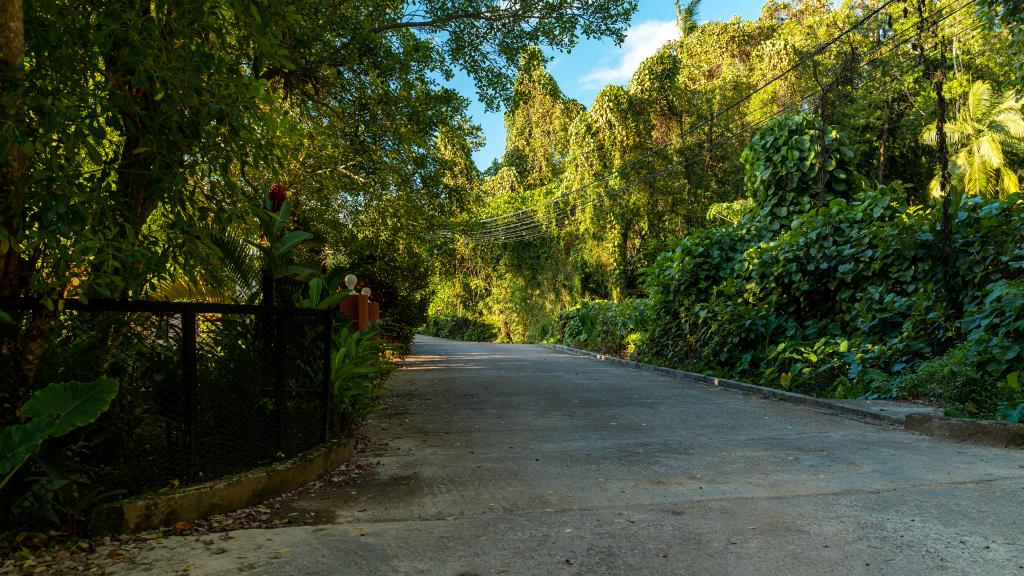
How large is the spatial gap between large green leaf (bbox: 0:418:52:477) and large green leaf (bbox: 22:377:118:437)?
0.19 feet

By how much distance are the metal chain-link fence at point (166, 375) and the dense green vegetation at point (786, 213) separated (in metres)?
6.65

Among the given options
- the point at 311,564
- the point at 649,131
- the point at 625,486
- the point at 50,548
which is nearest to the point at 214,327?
the point at 50,548

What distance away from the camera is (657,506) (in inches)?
178

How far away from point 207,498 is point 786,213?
1247 centimetres

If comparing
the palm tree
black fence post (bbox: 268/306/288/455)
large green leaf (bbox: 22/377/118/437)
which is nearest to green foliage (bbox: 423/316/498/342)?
the palm tree

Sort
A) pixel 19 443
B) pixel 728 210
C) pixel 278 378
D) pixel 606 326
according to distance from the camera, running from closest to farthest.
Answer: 1. pixel 19 443
2. pixel 278 378
3. pixel 606 326
4. pixel 728 210

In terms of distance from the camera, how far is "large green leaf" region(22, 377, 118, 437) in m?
3.57

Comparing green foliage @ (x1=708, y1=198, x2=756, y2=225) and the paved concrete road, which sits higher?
green foliage @ (x1=708, y1=198, x2=756, y2=225)

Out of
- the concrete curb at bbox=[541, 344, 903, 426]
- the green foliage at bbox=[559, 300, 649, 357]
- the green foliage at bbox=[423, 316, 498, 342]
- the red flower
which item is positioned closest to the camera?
the red flower

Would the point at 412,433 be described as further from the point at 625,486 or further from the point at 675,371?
the point at 675,371

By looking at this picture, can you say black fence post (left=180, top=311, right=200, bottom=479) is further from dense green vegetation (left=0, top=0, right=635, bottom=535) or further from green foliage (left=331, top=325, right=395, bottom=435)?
green foliage (left=331, top=325, right=395, bottom=435)

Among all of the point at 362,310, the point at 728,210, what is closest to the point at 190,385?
the point at 362,310

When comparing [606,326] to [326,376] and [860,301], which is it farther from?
[326,376]

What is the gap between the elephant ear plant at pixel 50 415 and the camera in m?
3.54
